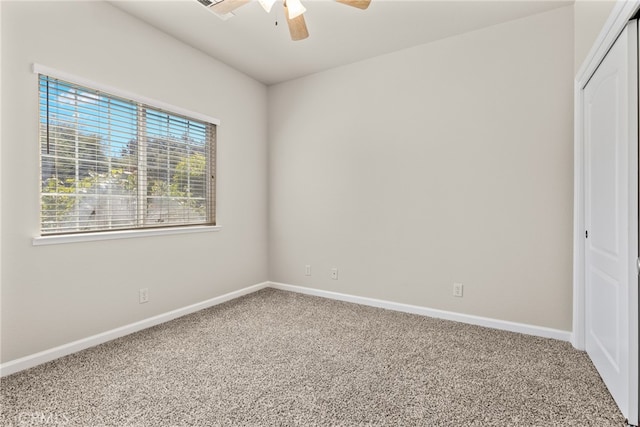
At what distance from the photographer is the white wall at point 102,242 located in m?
2.04

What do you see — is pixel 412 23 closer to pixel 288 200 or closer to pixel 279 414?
pixel 288 200

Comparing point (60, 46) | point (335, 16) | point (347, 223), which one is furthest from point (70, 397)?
point (335, 16)

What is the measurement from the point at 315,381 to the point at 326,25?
9.02ft

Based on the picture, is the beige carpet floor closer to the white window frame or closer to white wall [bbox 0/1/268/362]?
white wall [bbox 0/1/268/362]

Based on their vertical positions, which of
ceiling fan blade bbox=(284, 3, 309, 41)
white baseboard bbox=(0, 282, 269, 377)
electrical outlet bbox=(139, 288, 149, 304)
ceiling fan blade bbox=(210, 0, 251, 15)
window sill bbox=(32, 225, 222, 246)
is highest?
ceiling fan blade bbox=(210, 0, 251, 15)

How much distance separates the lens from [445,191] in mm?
3008

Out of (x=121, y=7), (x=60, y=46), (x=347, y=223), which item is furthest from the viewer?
(x=347, y=223)

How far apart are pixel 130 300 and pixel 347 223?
216cm

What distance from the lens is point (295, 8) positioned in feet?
6.08

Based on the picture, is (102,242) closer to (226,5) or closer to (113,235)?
(113,235)

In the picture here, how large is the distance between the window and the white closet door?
10.6ft

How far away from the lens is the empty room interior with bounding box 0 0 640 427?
70.4 inches

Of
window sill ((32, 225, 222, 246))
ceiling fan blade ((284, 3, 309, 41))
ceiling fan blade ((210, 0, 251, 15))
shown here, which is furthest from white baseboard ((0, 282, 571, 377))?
ceiling fan blade ((284, 3, 309, 41))

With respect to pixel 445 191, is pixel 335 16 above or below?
above
